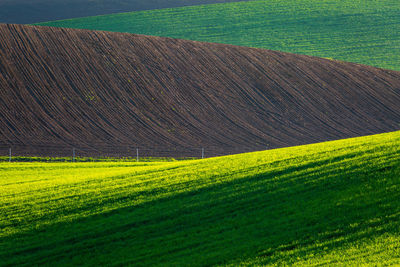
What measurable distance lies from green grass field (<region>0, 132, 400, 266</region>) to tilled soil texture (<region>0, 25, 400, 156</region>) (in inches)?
601

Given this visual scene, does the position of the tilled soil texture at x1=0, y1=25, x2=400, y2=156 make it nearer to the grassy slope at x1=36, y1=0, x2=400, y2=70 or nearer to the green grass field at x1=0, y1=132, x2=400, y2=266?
the grassy slope at x1=36, y1=0, x2=400, y2=70

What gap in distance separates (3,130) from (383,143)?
2188cm

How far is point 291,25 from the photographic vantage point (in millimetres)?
65438

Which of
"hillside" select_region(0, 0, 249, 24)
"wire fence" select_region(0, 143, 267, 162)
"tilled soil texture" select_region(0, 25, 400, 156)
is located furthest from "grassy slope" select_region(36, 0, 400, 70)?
"wire fence" select_region(0, 143, 267, 162)

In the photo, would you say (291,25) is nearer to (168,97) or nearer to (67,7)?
(168,97)

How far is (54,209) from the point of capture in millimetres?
14078

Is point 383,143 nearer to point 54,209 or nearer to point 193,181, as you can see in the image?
point 193,181

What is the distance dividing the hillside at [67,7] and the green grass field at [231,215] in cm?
6578

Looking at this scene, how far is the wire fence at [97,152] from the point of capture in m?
28.0

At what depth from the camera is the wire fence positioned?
28.0 meters

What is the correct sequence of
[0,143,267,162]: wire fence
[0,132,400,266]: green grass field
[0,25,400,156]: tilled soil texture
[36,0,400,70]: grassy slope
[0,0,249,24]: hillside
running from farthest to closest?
[0,0,249,24]: hillside, [36,0,400,70]: grassy slope, [0,25,400,156]: tilled soil texture, [0,143,267,162]: wire fence, [0,132,400,266]: green grass field

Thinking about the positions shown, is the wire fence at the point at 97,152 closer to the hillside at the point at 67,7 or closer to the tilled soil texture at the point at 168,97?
the tilled soil texture at the point at 168,97

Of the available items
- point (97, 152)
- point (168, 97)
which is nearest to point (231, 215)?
point (97, 152)

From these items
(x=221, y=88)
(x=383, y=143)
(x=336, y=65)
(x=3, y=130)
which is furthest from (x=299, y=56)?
(x=383, y=143)
